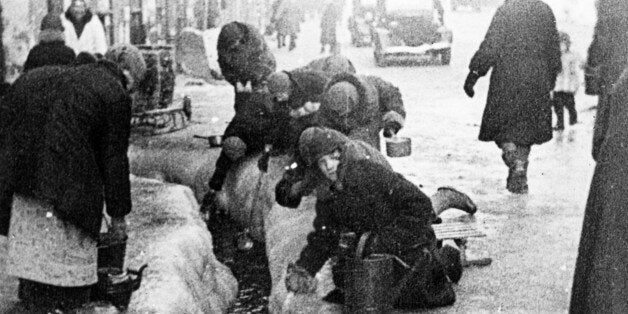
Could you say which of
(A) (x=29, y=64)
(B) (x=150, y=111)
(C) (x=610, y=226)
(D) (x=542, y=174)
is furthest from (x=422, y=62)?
(C) (x=610, y=226)

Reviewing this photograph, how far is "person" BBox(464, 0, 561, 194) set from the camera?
8.98 m

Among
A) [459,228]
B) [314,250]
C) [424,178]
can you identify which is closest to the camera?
[314,250]

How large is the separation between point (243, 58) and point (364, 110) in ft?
5.95

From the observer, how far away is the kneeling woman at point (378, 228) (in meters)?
5.68

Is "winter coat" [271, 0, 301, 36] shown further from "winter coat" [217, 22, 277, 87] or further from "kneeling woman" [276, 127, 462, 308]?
"kneeling woman" [276, 127, 462, 308]

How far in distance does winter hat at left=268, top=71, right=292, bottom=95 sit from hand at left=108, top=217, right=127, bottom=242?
3461 millimetres

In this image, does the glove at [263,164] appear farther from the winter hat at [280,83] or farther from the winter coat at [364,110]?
the winter coat at [364,110]

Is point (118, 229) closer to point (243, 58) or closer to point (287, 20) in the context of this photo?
point (243, 58)

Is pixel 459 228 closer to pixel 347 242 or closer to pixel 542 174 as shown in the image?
pixel 347 242

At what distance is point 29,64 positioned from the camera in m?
8.09

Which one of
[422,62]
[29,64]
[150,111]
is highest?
[29,64]

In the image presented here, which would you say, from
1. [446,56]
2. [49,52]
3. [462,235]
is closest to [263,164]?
[49,52]

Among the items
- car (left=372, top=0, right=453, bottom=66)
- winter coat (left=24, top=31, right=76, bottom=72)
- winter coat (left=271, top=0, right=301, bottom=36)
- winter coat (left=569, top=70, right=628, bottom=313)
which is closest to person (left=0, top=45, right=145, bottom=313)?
winter coat (left=24, top=31, right=76, bottom=72)

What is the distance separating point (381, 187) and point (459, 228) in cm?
137
